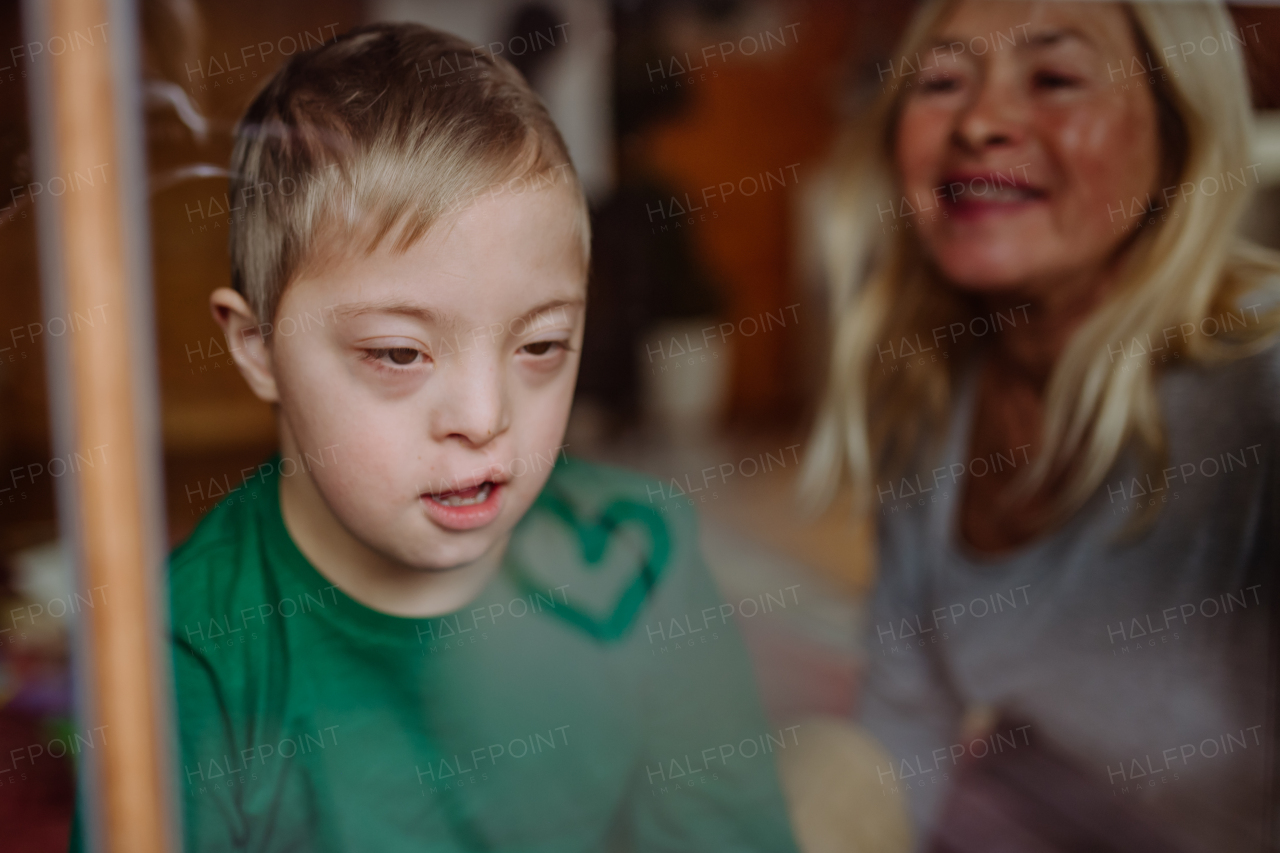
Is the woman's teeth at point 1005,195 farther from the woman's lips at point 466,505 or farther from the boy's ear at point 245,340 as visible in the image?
the boy's ear at point 245,340

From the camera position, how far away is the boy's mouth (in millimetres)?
767

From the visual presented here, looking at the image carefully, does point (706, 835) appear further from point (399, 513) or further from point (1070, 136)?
point (1070, 136)

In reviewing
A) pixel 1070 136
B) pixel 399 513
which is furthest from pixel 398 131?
pixel 1070 136

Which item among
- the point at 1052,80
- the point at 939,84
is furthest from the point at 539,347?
the point at 1052,80

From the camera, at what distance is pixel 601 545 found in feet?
2.79

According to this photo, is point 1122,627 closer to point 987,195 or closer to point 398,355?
point 987,195

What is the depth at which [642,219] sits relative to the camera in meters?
0.82

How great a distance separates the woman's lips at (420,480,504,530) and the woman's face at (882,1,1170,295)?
53cm

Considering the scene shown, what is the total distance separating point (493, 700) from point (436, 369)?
35 cm

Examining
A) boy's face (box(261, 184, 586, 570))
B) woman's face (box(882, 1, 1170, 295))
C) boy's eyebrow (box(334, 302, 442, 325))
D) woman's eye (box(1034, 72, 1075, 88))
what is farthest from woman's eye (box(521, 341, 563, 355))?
woman's eye (box(1034, 72, 1075, 88))

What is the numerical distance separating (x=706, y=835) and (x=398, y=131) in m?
0.78

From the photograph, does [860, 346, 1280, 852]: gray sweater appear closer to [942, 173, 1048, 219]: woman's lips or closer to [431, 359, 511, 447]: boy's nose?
[942, 173, 1048, 219]: woman's lips

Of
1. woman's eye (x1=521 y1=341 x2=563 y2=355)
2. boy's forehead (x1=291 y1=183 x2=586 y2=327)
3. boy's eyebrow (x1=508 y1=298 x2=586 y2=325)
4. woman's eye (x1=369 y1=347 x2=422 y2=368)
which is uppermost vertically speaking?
boy's forehead (x1=291 y1=183 x2=586 y2=327)

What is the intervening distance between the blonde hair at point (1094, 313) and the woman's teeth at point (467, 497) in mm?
348
